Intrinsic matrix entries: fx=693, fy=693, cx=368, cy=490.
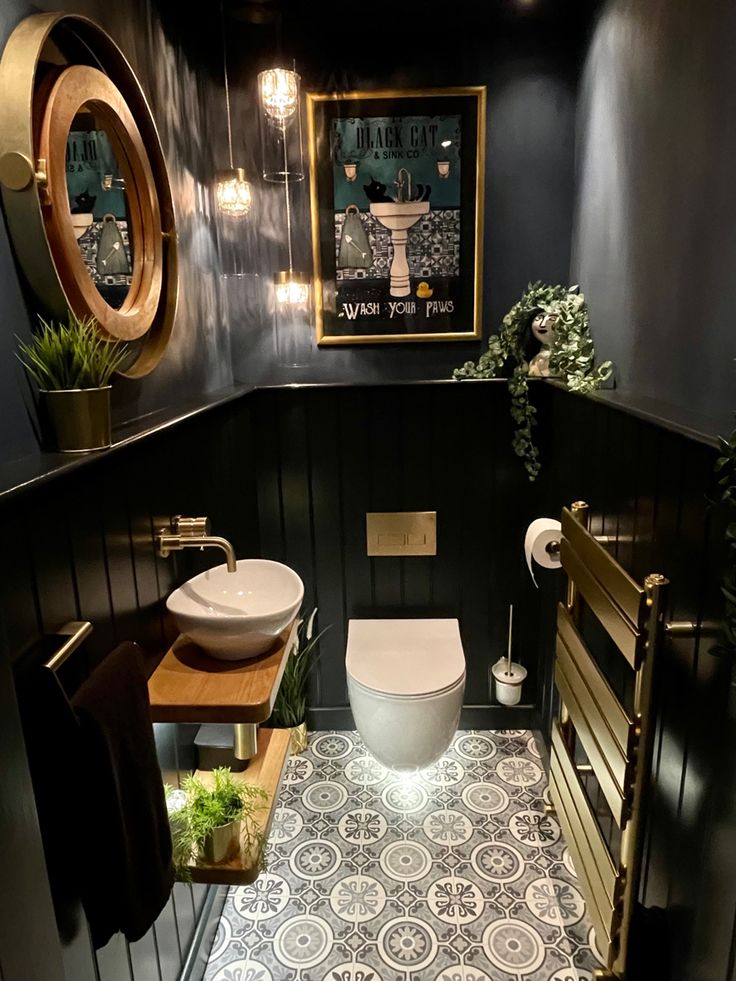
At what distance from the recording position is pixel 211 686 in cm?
150

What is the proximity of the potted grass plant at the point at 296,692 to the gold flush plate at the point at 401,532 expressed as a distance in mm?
377

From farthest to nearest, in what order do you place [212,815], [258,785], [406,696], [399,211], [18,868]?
1. [399,211]
2. [406,696]
3. [258,785]
4. [212,815]
5. [18,868]

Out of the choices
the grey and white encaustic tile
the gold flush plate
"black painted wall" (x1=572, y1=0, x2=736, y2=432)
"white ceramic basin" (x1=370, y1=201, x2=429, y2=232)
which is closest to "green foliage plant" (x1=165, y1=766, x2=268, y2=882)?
the grey and white encaustic tile

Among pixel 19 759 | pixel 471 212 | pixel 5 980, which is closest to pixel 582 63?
pixel 471 212

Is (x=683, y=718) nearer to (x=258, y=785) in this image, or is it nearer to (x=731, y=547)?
(x=731, y=547)

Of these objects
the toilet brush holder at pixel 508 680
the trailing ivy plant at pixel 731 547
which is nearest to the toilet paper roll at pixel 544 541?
the toilet brush holder at pixel 508 680

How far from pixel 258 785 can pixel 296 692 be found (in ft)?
2.32

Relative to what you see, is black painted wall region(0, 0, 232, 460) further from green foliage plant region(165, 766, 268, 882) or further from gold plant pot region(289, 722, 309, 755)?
gold plant pot region(289, 722, 309, 755)

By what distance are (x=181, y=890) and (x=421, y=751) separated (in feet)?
2.76

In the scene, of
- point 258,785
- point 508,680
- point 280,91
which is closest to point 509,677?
point 508,680

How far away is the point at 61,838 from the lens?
3.41 feet

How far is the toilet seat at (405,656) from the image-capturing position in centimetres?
220

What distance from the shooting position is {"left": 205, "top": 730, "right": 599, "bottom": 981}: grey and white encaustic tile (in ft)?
5.93

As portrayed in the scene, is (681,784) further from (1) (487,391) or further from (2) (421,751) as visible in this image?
(1) (487,391)
